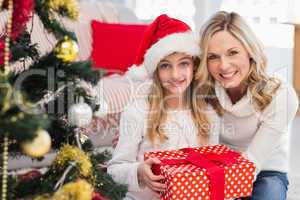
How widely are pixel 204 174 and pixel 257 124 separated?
1.38 feet

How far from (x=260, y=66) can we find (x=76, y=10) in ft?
2.54

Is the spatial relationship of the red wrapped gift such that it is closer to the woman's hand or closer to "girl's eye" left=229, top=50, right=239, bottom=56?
the woman's hand

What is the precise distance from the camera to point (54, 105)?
104 cm

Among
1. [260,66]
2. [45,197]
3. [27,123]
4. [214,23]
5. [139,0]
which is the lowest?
[45,197]

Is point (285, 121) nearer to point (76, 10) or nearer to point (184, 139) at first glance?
point (184, 139)

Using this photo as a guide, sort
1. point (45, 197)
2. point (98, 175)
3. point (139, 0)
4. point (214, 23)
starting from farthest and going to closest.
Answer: point (139, 0) < point (214, 23) < point (98, 175) < point (45, 197)

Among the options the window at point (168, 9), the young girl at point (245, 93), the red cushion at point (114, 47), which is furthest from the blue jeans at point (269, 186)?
the window at point (168, 9)

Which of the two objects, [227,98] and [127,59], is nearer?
[227,98]

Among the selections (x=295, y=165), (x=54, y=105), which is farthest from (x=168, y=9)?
(x=54, y=105)

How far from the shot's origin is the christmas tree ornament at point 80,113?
0.94 meters

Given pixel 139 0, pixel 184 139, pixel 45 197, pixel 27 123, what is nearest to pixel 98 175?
pixel 45 197

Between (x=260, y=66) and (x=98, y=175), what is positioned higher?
(x=260, y=66)

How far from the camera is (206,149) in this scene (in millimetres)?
1353

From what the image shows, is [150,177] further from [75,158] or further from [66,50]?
[66,50]
